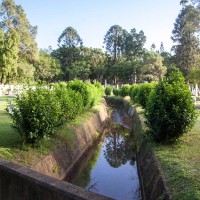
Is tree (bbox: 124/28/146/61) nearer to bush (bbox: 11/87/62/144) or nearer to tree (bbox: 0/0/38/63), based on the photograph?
tree (bbox: 0/0/38/63)

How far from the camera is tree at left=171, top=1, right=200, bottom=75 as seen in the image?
52.2 m

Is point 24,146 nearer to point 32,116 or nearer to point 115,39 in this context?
point 32,116

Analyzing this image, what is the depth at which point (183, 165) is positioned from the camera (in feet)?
24.2

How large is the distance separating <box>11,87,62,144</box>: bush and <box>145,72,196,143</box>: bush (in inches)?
143

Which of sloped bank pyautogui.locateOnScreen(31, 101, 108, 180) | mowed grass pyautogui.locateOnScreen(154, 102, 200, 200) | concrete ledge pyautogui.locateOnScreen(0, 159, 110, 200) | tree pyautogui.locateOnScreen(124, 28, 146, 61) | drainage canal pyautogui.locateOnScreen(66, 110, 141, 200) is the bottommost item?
drainage canal pyautogui.locateOnScreen(66, 110, 141, 200)

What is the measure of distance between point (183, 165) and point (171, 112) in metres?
2.95

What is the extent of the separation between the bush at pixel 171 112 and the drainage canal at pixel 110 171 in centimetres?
197

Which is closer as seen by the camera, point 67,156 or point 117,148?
point 67,156

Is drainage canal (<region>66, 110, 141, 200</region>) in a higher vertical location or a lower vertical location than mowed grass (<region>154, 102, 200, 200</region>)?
lower

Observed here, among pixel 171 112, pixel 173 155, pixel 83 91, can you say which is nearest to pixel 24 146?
pixel 173 155

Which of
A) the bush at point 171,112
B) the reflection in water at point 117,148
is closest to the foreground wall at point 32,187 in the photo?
the bush at point 171,112

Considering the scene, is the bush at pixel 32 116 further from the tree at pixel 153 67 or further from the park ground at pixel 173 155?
the tree at pixel 153 67

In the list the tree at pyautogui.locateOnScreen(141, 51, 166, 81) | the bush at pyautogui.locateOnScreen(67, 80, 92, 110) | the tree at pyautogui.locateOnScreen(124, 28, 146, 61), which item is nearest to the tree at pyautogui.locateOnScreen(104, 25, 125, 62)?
the tree at pyautogui.locateOnScreen(124, 28, 146, 61)

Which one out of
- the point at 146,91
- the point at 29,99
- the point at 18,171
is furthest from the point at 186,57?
the point at 18,171
